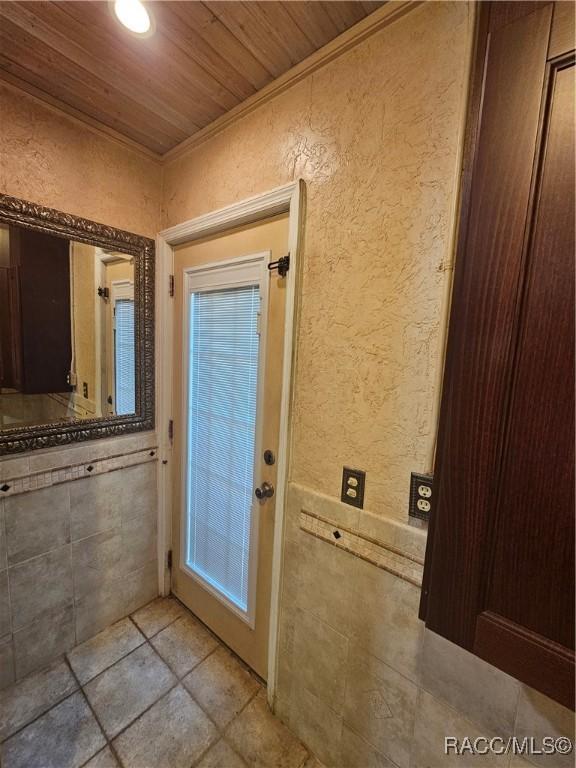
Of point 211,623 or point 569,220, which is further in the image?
point 211,623

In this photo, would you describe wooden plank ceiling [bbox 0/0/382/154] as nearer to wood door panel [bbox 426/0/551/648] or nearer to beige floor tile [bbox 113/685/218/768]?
wood door panel [bbox 426/0/551/648]

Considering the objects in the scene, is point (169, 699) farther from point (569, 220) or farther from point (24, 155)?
point (24, 155)

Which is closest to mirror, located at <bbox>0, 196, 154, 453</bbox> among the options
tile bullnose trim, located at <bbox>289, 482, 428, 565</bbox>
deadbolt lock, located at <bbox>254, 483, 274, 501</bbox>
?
deadbolt lock, located at <bbox>254, 483, 274, 501</bbox>

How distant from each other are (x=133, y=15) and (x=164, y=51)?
145 millimetres

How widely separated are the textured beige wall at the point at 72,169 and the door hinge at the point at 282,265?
2.83 ft

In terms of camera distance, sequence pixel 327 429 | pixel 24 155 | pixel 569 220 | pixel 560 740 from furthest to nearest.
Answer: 1. pixel 24 155
2. pixel 327 429
3. pixel 560 740
4. pixel 569 220

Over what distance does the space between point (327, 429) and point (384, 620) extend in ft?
2.00

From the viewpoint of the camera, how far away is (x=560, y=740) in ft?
2.32

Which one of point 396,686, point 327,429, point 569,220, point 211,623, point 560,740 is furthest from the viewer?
point 211,623

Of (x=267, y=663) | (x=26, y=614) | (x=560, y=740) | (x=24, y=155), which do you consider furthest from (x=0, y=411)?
(x=560, y=740)

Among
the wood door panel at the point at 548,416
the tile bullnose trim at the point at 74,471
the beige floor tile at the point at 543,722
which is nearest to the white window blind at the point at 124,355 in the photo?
the tile bullnose trim at the point at 74,471

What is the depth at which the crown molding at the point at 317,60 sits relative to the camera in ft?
2.73

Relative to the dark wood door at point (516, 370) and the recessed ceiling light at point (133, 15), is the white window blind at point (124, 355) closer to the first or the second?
the recessed ceiling light at point (133, 15)

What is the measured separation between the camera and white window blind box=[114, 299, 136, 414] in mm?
1548
